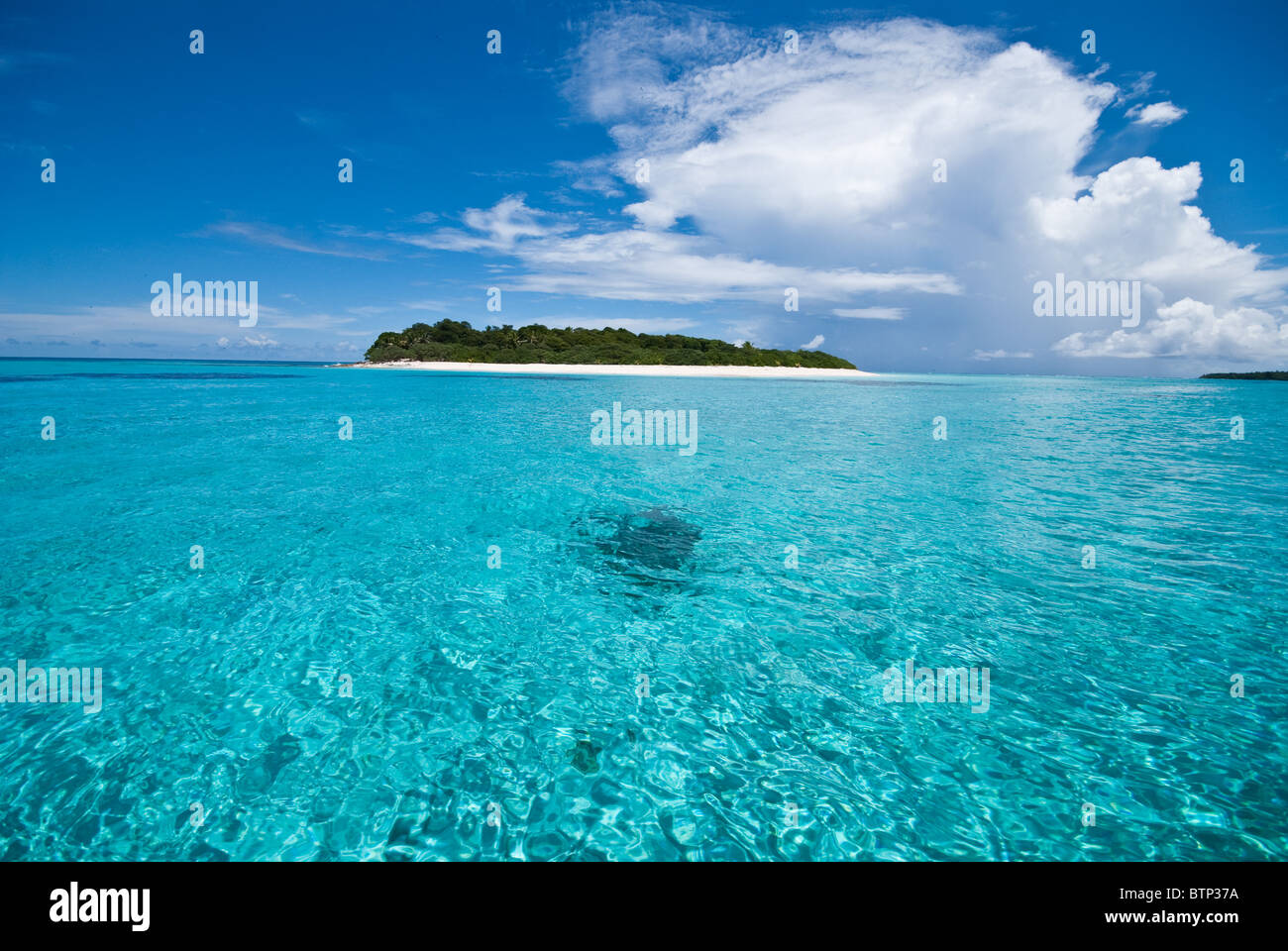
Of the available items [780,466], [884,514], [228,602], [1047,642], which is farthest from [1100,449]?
[228,602]

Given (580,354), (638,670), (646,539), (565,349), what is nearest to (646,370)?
(580,354)

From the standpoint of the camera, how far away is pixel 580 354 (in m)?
122

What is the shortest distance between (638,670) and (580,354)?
4694 inches

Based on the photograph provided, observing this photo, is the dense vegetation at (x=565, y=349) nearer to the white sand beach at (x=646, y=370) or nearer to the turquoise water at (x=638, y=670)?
the white sand beach at (x=646, y=370)

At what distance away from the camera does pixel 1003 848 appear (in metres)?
4.81

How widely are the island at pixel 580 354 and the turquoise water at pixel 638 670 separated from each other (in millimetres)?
92508

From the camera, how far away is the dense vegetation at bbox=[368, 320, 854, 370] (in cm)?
12144

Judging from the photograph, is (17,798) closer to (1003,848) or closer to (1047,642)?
(1003,848)

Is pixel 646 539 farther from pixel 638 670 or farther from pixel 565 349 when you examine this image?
pixel 565 349

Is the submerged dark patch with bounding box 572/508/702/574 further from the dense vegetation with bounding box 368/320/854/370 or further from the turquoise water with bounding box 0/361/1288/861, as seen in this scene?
the dense vegetation with bounding box 368/320/854/370

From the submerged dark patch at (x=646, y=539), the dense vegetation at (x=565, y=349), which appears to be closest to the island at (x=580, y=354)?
the dense vegetation at (x=565, y=349)

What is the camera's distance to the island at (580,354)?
378ft

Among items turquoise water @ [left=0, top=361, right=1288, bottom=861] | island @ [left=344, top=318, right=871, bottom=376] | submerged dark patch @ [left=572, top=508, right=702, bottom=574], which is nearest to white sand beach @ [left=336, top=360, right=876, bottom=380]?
island @ [left=344, top=318, right=871, bottom=376]
